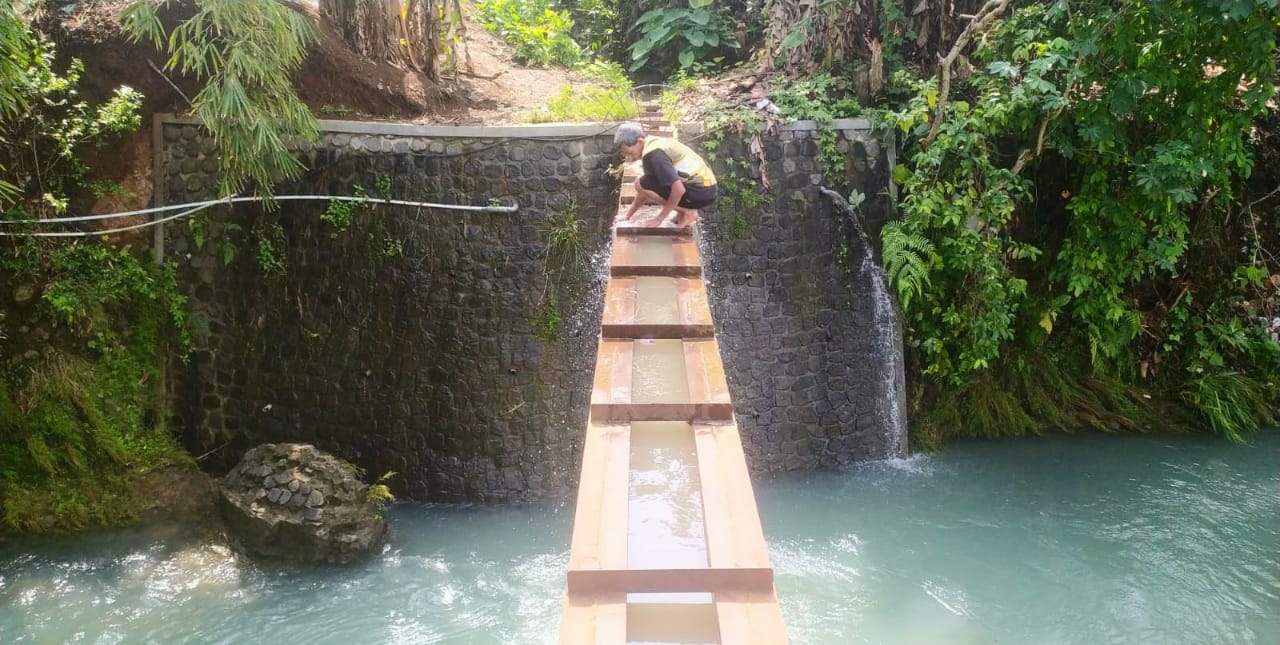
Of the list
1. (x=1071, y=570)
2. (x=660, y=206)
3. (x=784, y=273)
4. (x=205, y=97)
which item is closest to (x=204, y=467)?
(x=205, y=97)

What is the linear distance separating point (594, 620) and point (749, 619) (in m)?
0.37

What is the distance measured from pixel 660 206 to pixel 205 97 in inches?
139

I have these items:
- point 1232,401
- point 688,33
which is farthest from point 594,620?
point 688,33

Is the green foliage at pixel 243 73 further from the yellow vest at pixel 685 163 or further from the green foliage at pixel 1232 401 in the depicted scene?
the green foliage at pixel 1232 401

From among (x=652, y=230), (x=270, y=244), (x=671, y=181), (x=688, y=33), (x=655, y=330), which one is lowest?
(x=655, y=330)

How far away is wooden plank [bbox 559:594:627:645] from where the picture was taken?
78.2 inches

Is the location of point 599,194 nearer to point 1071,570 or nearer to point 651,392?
point 651,392

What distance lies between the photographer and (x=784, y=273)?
24.1 feet

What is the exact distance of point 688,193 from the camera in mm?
5086

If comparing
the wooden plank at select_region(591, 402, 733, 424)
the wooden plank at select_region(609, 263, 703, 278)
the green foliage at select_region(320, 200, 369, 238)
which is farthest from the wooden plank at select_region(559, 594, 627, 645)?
the green foliage at select_region(320, 200, 369, 238)

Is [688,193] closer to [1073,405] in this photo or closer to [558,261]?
[558,261]

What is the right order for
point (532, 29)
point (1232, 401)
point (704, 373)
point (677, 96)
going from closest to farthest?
1. point (704, 373)
2. point (1232, 401)
3. point (677, 96)
4. point (532, 29)

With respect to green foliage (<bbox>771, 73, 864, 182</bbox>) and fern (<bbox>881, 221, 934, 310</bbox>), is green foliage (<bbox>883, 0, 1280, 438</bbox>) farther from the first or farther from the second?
green foliage (<bbox>771, 73, 864, 182</bbox>)

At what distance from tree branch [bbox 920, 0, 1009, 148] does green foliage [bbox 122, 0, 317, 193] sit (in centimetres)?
503
